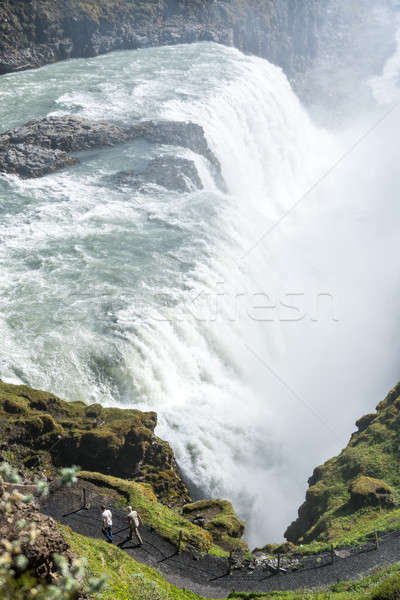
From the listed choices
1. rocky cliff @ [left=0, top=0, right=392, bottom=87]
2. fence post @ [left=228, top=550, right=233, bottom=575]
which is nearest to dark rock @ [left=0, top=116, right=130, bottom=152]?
rocky cliff @ [left=0, top=0, right=392, bottom=87]

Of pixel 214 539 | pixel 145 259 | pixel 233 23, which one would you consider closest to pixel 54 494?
pixel 214 539

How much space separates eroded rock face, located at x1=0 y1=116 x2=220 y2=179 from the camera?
108ft

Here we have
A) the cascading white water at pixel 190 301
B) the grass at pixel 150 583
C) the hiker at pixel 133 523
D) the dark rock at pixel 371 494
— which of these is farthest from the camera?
the cascading white water at pixel 190 301

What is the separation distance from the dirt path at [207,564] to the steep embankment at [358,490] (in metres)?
1.00

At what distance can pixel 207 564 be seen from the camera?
13109 millimetres

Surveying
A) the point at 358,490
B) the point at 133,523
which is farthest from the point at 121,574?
the point at 358,490

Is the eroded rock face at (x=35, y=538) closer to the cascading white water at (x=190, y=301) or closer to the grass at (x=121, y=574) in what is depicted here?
the grass at (x=121, y=574)

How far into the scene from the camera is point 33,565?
7070 millimetres

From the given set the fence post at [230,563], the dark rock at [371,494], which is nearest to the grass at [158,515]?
the fence post at [230,563]

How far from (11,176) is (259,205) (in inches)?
788

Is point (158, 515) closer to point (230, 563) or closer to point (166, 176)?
point (230, 563)

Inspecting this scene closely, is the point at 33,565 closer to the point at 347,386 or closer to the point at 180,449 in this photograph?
the point at 180,449

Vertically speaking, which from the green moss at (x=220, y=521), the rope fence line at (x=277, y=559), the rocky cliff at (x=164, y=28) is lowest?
the green moss at (x=220, y=521)

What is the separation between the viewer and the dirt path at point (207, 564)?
40.4 ft
